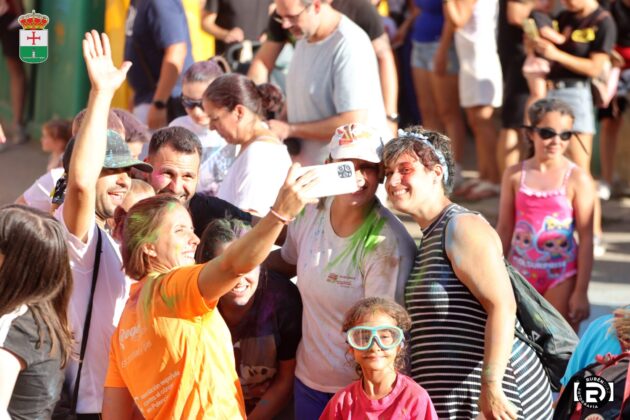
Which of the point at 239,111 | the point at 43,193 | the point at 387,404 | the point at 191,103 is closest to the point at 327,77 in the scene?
the point at 239,111

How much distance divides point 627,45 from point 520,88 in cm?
88

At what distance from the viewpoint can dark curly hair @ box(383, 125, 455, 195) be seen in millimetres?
4043

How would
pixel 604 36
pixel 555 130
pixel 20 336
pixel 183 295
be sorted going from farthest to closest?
pixel 604 36 < pixel 555 130 < pixel 183 295 < pixel 20 336

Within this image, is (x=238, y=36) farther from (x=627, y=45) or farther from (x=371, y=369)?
(x=371, y=369)

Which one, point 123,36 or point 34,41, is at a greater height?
point 34,41

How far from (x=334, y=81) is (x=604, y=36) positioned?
2.67 metres

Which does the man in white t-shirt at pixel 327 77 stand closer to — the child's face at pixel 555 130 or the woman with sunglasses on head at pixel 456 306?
the child's face at pixel 555 130

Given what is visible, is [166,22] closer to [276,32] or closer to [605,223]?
[276,32]

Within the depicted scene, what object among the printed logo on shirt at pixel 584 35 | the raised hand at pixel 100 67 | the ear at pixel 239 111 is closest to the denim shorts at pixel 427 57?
the printed logo on shirt at pixel 584 35

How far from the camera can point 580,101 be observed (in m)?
7.86

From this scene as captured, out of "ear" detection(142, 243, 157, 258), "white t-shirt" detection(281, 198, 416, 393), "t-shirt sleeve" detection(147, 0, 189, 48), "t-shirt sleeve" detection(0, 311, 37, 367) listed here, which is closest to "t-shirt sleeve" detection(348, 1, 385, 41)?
"t-shirt sleeve" detection(147, 0, 189, 48)

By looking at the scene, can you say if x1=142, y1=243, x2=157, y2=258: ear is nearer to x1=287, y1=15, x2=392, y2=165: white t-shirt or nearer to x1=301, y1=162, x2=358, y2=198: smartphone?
x1=301, y1=162, x2=358, y2=198: smartphone

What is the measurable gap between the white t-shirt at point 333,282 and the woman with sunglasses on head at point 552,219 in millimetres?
1880

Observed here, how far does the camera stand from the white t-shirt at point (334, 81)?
5.77 m
